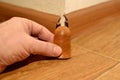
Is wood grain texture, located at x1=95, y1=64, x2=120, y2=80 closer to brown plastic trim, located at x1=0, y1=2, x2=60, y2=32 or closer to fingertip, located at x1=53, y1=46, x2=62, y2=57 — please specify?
fingertip, located at x1=53, y1=46, x2=62, y2=57

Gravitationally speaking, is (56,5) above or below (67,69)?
above

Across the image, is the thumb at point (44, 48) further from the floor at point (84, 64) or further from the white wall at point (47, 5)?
the white wall at point (47, 5)

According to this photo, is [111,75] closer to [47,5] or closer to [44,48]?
[44,48]

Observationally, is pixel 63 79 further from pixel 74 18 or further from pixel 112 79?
pixel 74 18

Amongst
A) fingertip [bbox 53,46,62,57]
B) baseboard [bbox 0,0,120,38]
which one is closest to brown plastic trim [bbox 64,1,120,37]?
baseboard [bbox 0,0,120,38]

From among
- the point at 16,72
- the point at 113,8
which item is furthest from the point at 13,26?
the point at 113,8

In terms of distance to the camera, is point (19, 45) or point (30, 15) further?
point (30, 15)

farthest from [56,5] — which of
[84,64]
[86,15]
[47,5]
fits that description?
[84,64]
